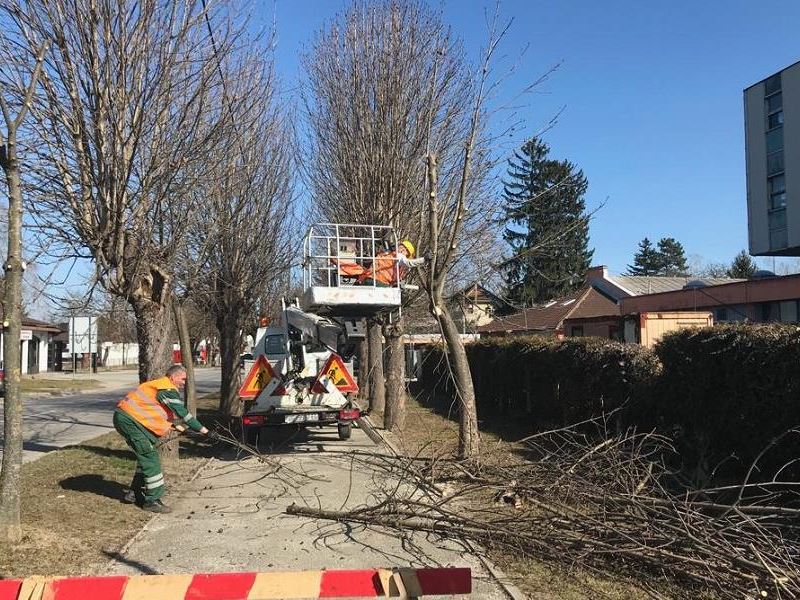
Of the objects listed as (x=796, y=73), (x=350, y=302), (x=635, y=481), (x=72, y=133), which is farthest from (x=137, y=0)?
(x=796, y=73)

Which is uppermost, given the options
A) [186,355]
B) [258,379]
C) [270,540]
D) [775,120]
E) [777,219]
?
[775,120]

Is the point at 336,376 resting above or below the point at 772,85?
below

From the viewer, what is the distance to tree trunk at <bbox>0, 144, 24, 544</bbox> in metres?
5.90

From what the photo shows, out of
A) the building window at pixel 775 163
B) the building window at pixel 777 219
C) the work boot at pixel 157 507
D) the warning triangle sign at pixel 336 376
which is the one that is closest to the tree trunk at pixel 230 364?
the warning triangle sign at pixel 336 376

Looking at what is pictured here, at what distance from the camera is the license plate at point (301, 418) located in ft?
38.0

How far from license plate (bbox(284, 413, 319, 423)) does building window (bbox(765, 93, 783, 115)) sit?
110 feet

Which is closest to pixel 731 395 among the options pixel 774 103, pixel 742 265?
pixel 774 103

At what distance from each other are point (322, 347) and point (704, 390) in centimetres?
705

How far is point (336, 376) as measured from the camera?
1222cm

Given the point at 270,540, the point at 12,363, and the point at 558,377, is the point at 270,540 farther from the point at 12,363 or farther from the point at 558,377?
the point at 558,377

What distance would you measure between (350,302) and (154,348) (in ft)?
9.80

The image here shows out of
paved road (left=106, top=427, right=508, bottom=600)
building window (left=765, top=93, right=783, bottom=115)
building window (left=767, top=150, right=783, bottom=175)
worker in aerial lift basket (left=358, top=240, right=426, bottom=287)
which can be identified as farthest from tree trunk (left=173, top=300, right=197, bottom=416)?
building window (left=765, top=93, right=783, bottom=115)

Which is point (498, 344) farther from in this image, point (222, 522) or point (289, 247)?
point (222, 522)

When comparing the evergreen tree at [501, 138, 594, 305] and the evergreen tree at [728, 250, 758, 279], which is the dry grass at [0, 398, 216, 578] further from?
the evergreen tree at [728, 250, 758, 279]
